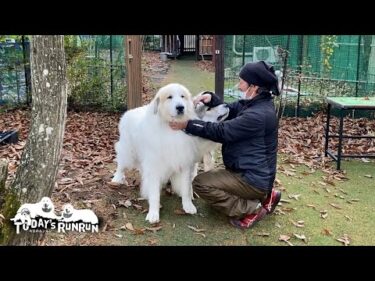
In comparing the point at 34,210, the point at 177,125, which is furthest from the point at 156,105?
the point at 34,210

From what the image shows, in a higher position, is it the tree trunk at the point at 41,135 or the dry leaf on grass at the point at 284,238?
the tree trunk at the point at 41,135

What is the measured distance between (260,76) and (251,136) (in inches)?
21.7

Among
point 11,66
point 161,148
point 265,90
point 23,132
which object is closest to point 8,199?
point 161,148

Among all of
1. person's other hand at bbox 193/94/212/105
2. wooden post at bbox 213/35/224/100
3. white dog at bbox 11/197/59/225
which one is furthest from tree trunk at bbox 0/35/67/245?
wooden post at bbox 213/35/224/100

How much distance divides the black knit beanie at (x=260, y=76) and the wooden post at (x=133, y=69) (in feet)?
9.85

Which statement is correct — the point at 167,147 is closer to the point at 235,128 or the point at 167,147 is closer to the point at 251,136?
the point at 235,128

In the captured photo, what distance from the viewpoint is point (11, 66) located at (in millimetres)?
9148

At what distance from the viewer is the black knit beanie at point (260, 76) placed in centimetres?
403

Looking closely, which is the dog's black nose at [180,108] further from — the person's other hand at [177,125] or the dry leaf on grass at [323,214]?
the dry leaf on grass at [323,214]

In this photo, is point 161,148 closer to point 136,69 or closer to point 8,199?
point 8,199

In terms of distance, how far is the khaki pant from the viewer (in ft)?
13.6

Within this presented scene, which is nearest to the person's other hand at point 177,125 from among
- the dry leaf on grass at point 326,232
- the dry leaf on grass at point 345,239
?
the dry leaf on grass at point 326,232

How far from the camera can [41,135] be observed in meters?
3.42
